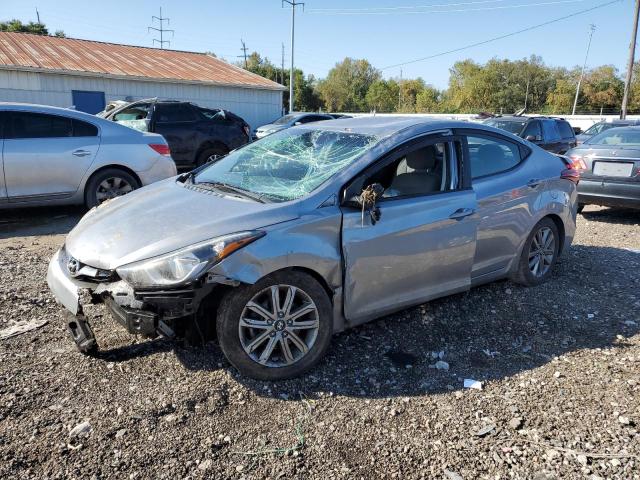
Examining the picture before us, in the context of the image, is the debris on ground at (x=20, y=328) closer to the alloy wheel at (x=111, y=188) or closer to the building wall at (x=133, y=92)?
the alloy wheel at (x=111, y=188)

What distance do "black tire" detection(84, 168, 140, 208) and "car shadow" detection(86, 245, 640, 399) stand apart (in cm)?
422

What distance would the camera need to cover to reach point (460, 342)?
378cm

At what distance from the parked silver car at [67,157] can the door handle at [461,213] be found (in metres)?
5.04

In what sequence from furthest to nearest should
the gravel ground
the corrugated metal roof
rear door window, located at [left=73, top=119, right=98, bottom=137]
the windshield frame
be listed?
1. the corrugated metal roof
2. the windshield frame
3. rear door window, located at [left=73, top=119, right=98, bottom=137]
4. the gravel ground

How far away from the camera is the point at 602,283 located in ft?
16.6

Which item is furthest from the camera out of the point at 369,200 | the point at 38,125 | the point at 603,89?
the point at 603,89

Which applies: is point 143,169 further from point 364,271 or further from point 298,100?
point 298,100

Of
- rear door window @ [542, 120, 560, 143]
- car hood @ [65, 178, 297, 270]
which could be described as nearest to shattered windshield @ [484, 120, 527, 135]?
rear door window @ [542, 120, 560, 143]

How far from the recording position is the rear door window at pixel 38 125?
654 centimetres

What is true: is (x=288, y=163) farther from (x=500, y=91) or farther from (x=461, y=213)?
(x=500, y=91)

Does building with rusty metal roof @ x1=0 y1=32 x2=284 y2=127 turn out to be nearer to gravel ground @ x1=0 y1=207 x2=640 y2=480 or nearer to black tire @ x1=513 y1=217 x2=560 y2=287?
gravel ground @ x1=0 y1=207 x2=640 y2=480

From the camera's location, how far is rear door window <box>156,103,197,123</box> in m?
11.2

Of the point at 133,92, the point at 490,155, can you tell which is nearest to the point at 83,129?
the point at 490,155

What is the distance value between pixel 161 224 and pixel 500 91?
220ft
